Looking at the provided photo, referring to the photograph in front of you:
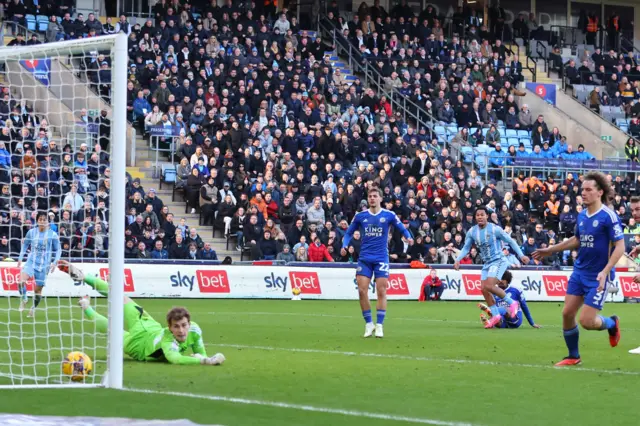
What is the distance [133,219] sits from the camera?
29.2 metres

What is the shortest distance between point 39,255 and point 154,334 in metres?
7.05

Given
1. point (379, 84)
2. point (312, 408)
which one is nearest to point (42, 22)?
point (379, 84)

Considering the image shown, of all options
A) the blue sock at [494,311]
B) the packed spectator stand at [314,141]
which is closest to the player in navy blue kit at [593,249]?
the blue sock at [494,311]

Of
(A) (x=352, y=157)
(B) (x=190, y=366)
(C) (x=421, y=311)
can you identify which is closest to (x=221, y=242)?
(A) (x=352, y=157)

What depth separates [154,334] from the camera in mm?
12359

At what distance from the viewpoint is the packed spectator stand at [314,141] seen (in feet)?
104

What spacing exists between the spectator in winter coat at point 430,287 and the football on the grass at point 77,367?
2006 cm

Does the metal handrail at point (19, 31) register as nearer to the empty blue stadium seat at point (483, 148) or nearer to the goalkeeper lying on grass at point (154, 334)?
the empty blue stadium seat at point (483, 148)

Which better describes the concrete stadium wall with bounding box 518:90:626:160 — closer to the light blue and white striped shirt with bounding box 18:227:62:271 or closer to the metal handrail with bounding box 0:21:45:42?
the metal handrail with bounding box 0:21:45:42

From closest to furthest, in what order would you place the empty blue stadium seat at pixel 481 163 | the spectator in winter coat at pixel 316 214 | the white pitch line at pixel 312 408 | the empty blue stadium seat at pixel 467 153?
the white pitch line at pixel 312 408 → the spectator in winter coat at pixel 316 214 → the empty blue stadium seat at pixel 481 163 → the empty blue stadium seat at pixel 467 153

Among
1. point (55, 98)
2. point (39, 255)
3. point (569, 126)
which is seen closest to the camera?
Answer: point (55, 98)

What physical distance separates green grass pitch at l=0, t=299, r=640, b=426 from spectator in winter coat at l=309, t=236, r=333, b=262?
1230cm

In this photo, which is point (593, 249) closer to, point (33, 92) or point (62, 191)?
point (62, 191)

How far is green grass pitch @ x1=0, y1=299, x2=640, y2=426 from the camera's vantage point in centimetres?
859
